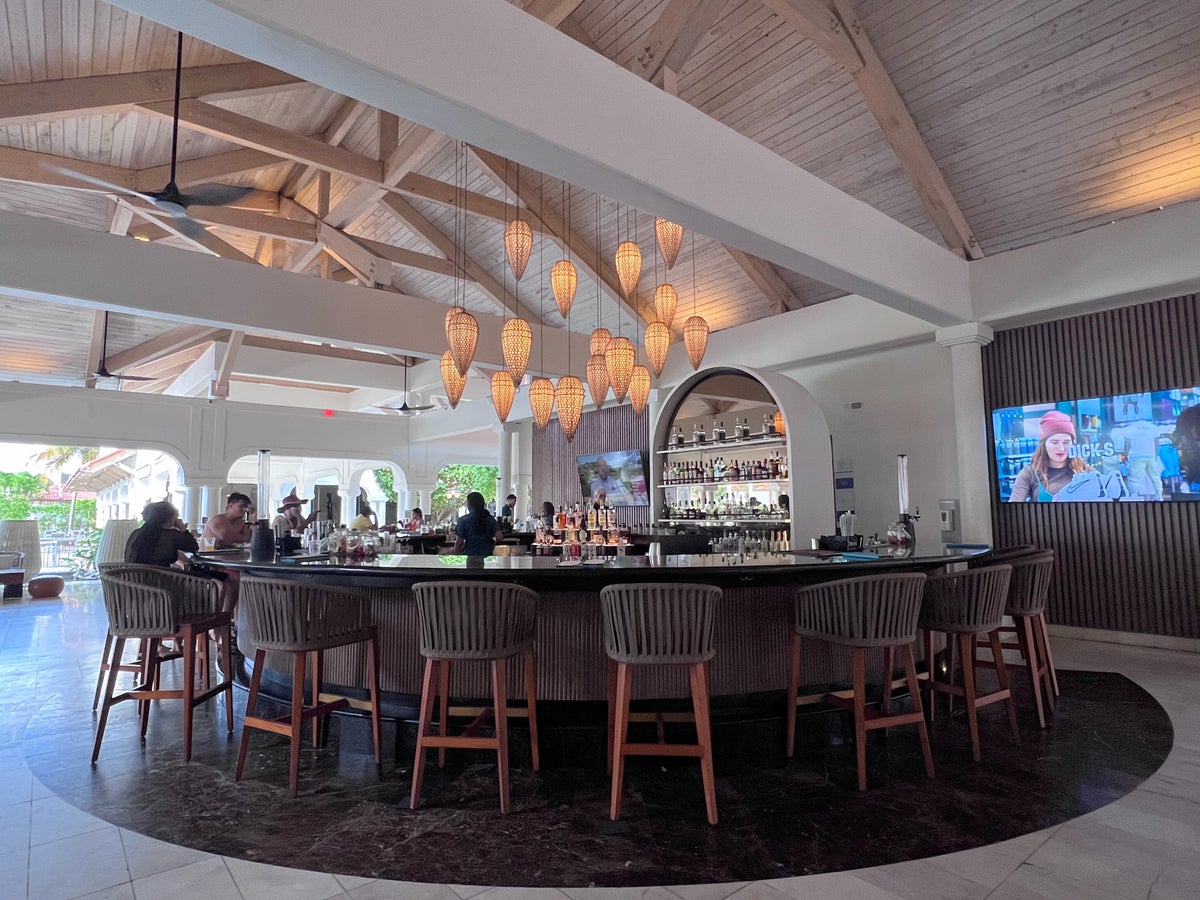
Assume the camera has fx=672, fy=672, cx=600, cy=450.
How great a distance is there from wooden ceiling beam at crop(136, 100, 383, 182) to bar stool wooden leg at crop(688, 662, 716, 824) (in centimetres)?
669

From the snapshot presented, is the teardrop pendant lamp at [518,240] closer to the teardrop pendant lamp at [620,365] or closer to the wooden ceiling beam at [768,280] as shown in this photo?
the teardrop pendant lamp at [620,365]

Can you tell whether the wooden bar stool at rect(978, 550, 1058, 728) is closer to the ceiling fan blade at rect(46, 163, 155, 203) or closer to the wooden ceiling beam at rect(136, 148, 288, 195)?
the ceiling fan blade at rect(46, 163, 155, 203)

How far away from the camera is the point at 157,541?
4.74 metres

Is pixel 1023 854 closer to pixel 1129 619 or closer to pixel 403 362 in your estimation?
pixel 1129 619

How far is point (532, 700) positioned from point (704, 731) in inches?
38.6

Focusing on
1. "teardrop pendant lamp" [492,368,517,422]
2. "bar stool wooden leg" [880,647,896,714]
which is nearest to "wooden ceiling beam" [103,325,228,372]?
"teardrop pendant lamp" [492,368,517,422]

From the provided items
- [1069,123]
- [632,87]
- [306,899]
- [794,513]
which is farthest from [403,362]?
[306,899]

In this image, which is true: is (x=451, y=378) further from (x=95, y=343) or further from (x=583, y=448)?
(x=95, y=343)

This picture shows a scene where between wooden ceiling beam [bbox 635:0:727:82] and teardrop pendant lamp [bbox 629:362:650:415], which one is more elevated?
wooden ceiling beam [bbox 635:0:727:82]

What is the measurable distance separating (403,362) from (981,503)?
36.7ft

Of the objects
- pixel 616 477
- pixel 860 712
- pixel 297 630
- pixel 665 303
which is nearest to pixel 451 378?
pixel 665 303

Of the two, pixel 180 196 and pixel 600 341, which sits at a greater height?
pixel 180 196

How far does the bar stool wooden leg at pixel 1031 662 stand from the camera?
4.27 meters

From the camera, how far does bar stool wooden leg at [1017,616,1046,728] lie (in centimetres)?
427
